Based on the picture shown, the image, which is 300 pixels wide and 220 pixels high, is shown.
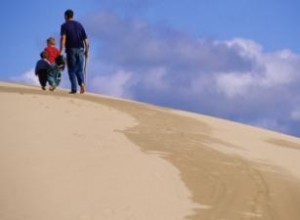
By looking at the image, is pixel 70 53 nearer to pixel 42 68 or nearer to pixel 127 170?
pixel 42 68

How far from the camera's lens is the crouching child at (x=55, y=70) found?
47.7 feet

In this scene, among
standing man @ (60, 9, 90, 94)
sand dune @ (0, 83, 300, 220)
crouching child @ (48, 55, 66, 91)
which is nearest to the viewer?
sand dune @ (0, 83, 300, 220)

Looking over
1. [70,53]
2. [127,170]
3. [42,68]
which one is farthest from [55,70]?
[127,170]

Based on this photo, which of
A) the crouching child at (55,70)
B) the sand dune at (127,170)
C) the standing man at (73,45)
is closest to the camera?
the sand dune at (127,170)

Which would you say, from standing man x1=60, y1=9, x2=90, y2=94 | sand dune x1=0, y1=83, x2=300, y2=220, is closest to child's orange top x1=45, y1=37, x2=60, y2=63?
standing man x1=60, y1=9, x2=90, y2=94

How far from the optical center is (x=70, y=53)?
13.7 meters

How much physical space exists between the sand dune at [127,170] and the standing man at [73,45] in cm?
237

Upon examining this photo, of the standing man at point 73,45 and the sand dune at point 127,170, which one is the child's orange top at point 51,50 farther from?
the sand dune at point 127,170

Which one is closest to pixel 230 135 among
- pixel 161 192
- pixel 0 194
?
pixel 161 192

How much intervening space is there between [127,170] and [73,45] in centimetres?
696

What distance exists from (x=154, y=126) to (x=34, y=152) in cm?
355

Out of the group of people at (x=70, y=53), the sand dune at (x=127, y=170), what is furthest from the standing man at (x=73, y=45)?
the sand dune at (x=127, y=170)

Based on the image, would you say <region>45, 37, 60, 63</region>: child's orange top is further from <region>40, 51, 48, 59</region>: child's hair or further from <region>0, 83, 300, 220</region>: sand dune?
<region>0, 83, 300, 220</region>: sand dune

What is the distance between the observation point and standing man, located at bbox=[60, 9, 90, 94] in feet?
45.0
